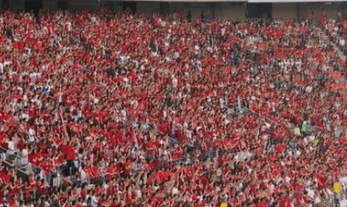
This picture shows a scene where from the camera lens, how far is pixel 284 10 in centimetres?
4759

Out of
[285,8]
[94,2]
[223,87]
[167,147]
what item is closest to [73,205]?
[167,147]

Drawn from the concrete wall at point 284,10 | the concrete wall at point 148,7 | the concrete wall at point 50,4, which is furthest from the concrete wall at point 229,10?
the concrete wall at point 50,4

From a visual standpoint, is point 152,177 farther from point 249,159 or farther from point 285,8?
point 285,8

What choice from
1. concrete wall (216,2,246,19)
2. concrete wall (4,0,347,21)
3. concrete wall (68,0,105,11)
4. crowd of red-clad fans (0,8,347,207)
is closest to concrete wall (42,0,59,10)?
concrete wall (4,0,347,21)

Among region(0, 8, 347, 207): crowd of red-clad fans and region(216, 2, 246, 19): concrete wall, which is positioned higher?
region(216, 2, 246, 19): concrete wall

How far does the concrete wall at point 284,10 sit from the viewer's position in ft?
155

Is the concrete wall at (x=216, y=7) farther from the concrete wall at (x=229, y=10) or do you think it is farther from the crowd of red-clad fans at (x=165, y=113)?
the crowd of red-clad fans at (x=165, y=113)

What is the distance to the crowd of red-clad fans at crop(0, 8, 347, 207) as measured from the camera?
21.2 metres

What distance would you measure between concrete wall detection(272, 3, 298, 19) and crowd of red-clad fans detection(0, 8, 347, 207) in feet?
18.0

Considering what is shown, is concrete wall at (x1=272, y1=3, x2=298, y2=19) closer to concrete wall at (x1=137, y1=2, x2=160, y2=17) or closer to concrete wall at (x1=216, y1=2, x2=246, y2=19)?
concrete wall at (x1=216, y1=2, x2=246, y2=19)

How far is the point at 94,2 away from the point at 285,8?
52.1ft

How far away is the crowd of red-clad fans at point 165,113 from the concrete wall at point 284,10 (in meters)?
→ 5.50

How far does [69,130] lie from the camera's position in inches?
894

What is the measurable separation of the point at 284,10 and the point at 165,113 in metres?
23.0
